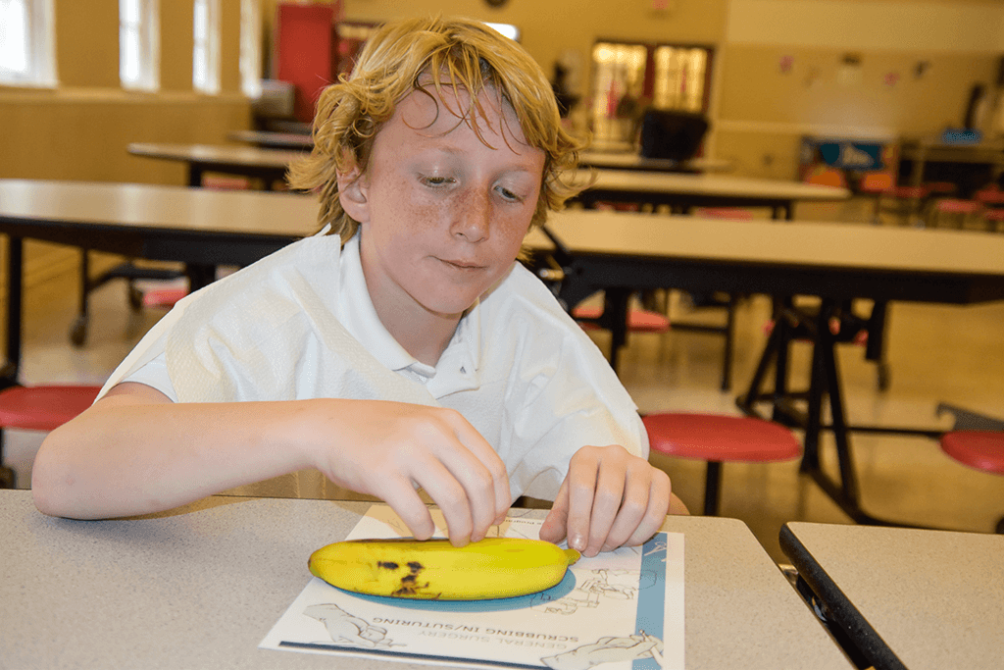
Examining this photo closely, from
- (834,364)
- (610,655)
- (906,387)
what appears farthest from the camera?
(906,387)

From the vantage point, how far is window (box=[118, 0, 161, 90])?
23.5ft

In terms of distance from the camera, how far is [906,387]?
4199mm

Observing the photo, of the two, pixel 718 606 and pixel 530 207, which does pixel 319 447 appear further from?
pixel 530 207

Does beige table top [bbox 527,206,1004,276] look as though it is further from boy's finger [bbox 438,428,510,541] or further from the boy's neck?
boy's finger [bbox 438,428,510,541]

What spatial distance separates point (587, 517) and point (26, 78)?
580 centimetres

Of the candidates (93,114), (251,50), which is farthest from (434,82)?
(251,50)

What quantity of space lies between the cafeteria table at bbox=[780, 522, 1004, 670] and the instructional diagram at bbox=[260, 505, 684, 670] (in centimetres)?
12

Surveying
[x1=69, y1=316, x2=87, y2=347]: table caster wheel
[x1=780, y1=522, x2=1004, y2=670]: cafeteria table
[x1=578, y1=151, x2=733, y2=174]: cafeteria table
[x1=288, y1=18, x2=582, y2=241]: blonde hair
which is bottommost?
[x1=69, y1=316, x2=87, y2=347]: table caster wheel

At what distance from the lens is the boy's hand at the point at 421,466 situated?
0.60 metres

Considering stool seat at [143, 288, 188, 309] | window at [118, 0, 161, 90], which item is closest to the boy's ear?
stool seat at [143, 288, 188, 309]

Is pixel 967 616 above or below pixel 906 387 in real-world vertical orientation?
above

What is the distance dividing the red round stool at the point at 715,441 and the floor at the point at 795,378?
191mm

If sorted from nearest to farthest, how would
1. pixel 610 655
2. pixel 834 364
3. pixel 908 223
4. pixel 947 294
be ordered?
pixel 610 655
pixel 947 294
pixel 834 364
pixel 908 223

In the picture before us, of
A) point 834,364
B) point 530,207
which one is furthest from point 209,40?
point 530,207
